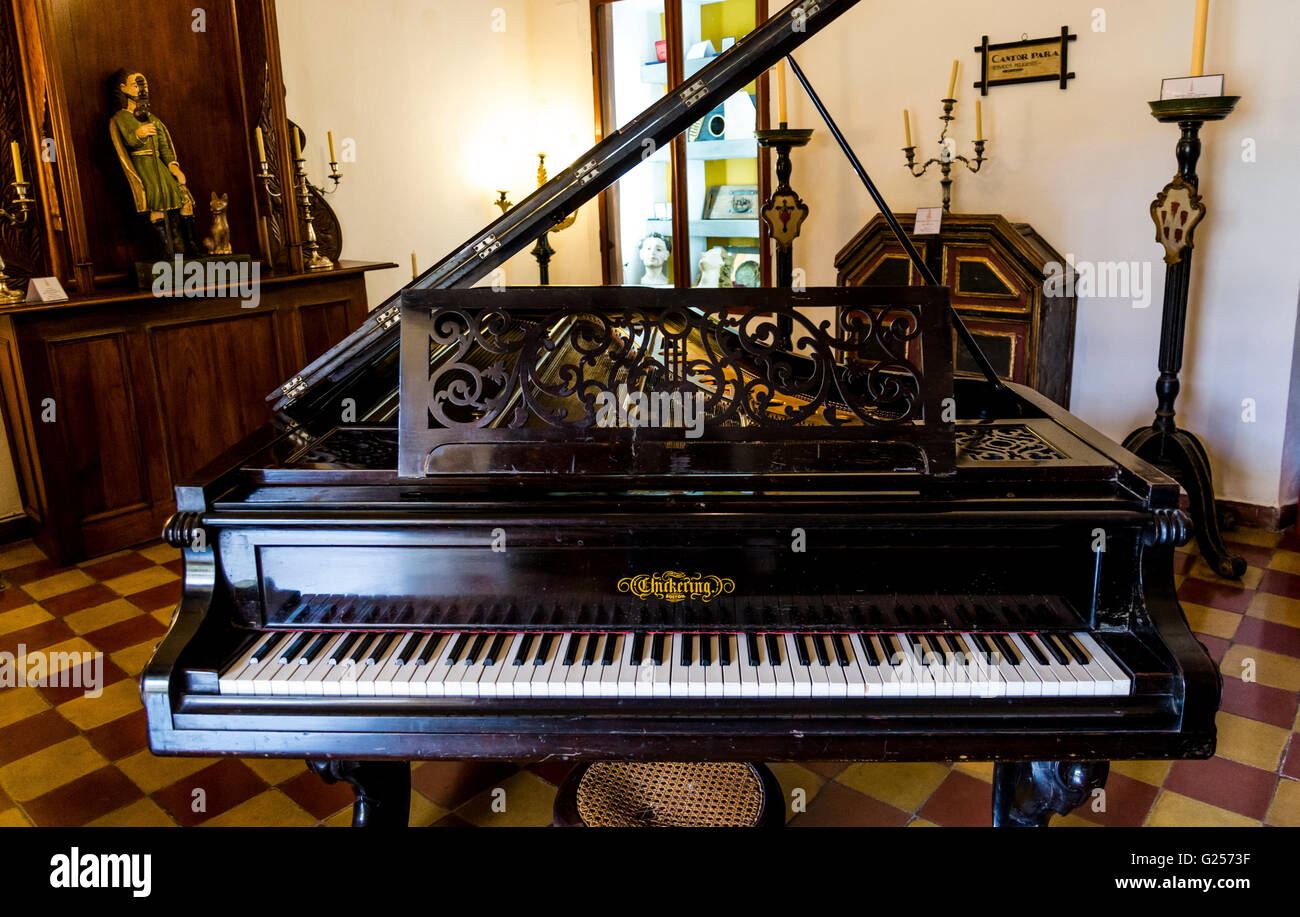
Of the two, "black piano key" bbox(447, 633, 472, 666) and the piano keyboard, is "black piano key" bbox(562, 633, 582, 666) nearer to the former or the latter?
the piano keyboard

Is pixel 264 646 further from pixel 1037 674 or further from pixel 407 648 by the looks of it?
pixel 1037 674

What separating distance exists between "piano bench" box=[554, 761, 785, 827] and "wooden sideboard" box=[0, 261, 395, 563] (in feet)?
8.95

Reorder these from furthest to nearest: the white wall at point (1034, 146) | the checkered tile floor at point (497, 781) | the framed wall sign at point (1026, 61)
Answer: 1. the framed wall sign at point (1026, 61)
2. the white wall at point (1034, 146)
3. the checkered tile floor at point (497, 781)

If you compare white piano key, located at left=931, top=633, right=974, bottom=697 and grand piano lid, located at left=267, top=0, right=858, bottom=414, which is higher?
grand piano lid, located at left=267, top=0, right=858, bottom=414

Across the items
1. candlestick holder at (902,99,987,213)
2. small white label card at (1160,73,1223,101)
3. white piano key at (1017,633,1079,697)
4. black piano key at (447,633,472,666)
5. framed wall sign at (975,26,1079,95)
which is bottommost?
white piano key at (1017,633,1079,697)

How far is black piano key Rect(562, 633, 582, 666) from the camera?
5.16 feet

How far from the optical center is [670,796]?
6.35 feet

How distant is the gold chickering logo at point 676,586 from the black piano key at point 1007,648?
43cm

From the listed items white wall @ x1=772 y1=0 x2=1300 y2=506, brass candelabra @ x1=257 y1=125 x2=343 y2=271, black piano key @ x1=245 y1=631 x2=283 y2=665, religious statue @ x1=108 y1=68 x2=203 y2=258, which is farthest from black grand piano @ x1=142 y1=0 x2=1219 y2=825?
brass candelabra @ x1=257 y1=125 x2=343 y2=271

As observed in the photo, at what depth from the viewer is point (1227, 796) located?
7.57 feet

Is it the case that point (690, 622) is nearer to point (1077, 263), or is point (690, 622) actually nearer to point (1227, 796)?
point (1227, 796)

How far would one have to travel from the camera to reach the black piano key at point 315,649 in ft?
5.24

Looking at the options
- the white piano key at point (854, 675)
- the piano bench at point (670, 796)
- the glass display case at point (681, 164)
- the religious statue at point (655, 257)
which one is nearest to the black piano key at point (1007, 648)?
the white piano key at point (854, 675)

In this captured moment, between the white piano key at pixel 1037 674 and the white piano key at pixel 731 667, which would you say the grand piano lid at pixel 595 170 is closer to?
the white piano key at pixel 731 667
